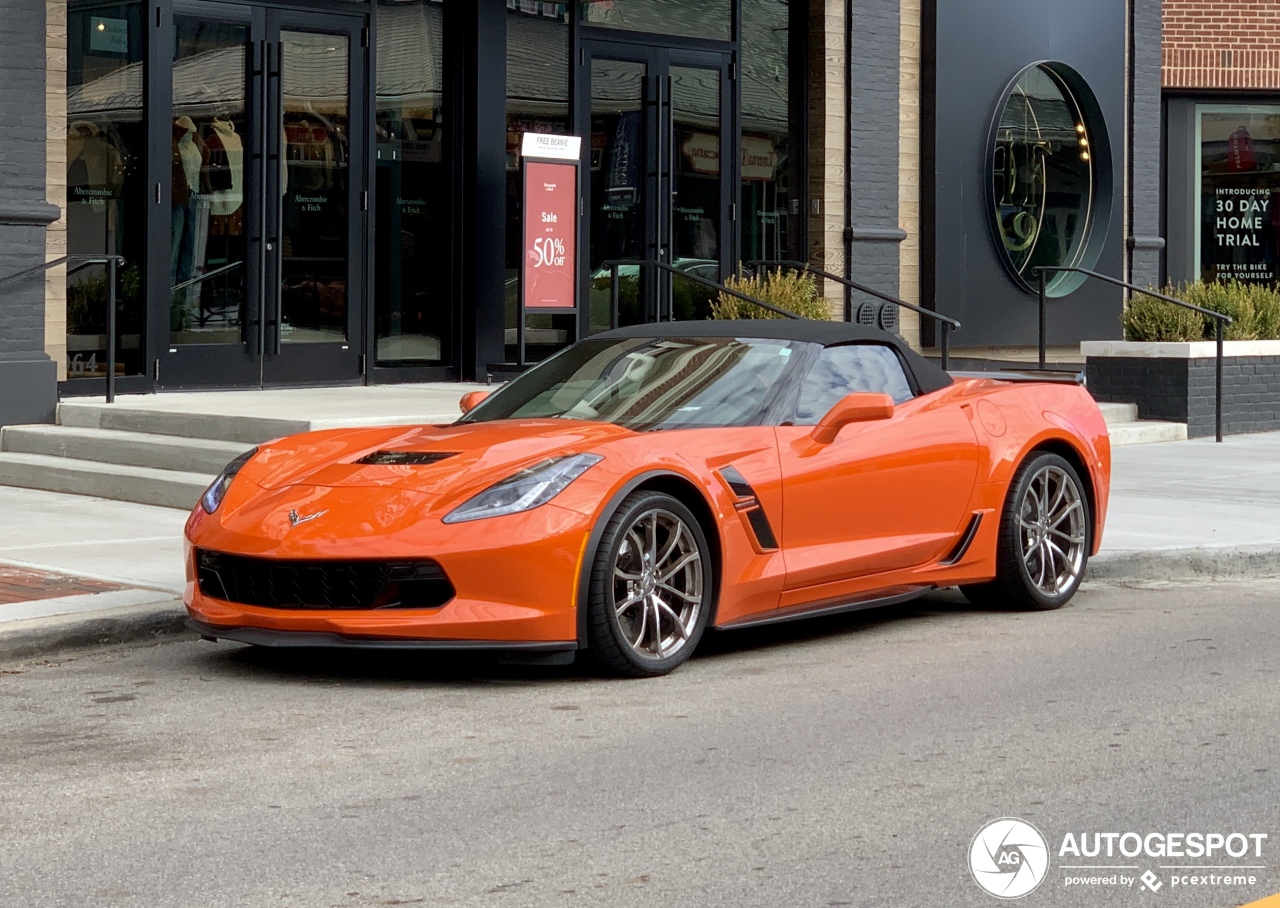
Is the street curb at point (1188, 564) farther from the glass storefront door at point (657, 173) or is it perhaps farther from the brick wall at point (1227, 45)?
the brick wall at point (1227, 45)

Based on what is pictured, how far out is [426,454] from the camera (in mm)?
6977

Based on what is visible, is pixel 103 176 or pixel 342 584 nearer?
pixel 342 584

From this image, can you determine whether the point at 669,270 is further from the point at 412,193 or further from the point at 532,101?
the point at 412,193

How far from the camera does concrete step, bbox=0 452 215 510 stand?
1154cm

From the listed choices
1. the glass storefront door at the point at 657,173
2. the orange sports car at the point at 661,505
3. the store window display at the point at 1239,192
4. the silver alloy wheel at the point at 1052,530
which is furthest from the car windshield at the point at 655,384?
the store window display at the point at 1239,192

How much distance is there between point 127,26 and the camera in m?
14.5

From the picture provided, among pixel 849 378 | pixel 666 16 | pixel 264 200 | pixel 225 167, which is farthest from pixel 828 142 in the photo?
pixel 849 378

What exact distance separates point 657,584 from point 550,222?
9202 millimetres

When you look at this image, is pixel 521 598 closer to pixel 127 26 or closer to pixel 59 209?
pixel 59 209

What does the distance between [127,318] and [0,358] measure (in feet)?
4.59

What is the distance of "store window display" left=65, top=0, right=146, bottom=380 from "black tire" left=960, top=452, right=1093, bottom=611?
814 centimetres

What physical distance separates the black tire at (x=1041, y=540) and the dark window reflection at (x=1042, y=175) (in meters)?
12.1

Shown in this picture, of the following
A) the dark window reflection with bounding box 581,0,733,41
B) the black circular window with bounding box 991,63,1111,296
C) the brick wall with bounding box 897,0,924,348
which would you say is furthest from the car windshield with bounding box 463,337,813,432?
the black circular window with bounding box 991,63,1111,296

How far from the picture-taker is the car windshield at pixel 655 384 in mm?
7461
